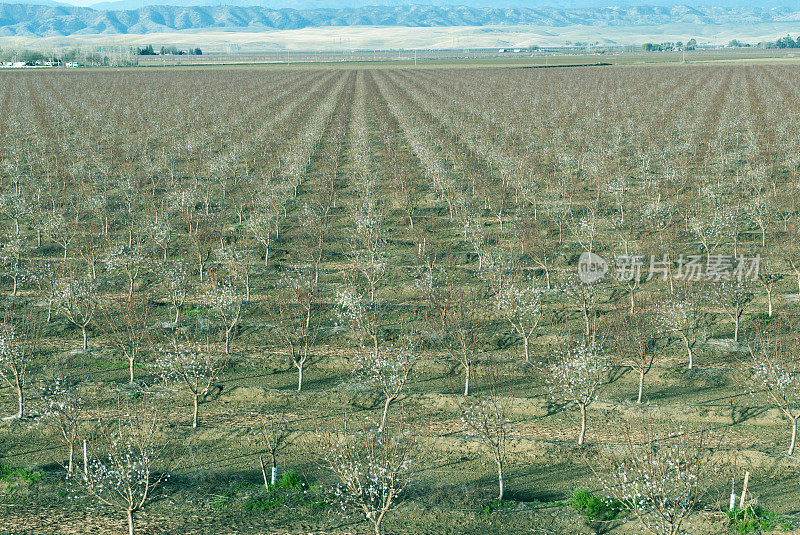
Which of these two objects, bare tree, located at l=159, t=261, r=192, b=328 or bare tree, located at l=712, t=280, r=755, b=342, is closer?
bare tree, located at l=712, t=280, r=755, b=342

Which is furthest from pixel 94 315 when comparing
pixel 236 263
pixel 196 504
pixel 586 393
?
pixel 586 393

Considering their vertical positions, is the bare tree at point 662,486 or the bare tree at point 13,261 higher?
the bare tree at point 13,261

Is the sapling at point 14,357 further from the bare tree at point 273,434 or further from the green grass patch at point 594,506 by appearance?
the green grass patch at point 594,506

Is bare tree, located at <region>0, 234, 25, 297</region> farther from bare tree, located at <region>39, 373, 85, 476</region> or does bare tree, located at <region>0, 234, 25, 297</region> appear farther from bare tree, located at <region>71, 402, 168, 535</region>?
bare tree, located at <region>71, 402, 168, 535</region>

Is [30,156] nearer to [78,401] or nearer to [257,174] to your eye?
[257,174]

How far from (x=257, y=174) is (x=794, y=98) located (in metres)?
91.1

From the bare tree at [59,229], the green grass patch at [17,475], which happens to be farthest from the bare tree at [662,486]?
the bare tree at [59,229]

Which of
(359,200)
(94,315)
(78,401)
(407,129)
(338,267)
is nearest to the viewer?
(78,401)

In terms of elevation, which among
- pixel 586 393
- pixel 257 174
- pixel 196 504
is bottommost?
pixel 196 504

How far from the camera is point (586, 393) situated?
3038 centimetres

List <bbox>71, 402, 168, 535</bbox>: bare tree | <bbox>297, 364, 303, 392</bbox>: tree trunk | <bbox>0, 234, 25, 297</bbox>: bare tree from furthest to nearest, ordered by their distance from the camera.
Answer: <bbox>0, 234, 25, 297</bbox>: bare tree → <bbox>297, 364, 303, 392</bbox>: tree trunk → <bbox>71, 402, 168, 535</bbox>: bare tree

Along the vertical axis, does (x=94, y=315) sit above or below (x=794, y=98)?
below

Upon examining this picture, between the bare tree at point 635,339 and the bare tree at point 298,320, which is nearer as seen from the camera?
the bare tree at point 635,339

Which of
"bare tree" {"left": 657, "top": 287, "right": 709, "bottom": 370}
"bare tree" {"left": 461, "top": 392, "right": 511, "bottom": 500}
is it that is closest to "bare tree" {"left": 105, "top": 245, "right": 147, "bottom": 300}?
"bare tree" {"left": 461, "top": 392, "right": 511, "bottom": 500}
